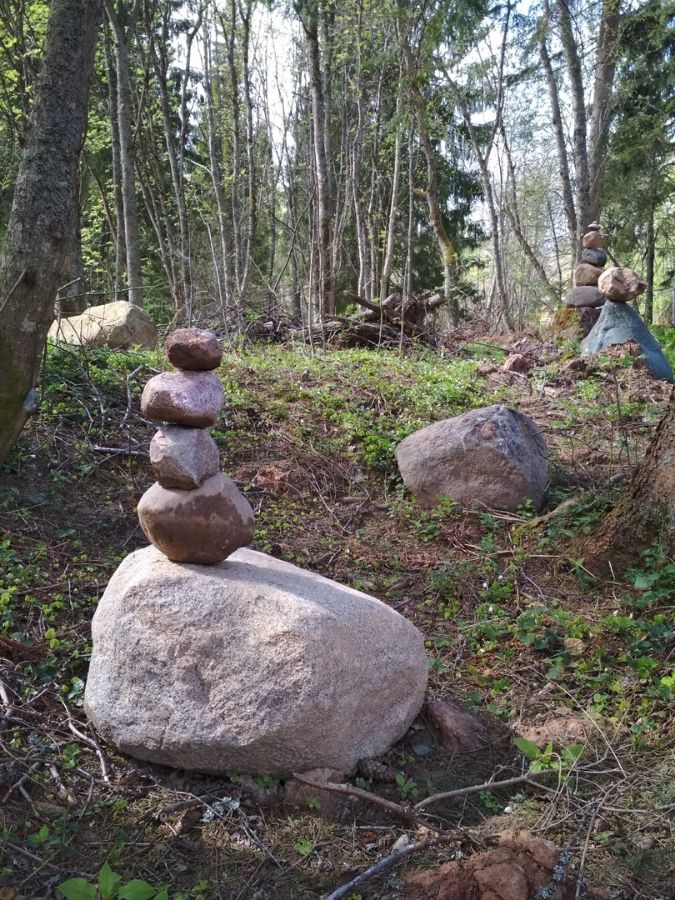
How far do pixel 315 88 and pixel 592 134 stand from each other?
24.1ft

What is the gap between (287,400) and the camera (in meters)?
6.86

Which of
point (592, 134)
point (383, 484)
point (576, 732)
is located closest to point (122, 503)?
point (383, 484)

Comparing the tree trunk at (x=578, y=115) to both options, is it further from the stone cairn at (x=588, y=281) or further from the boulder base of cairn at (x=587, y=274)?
the boulder base of cairn at (x=587, y=274)

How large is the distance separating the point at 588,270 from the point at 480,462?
6.56m

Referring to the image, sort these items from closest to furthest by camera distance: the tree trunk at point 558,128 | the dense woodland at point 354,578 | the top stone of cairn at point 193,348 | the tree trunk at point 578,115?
the dense woodland at point 354,578, the top stone of cairn at point 193,348, the tree trunk at point 578,115, the tree trunk at point 558,128

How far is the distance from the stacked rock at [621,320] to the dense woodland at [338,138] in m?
3.27

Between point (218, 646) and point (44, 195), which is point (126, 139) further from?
point (218, 646)

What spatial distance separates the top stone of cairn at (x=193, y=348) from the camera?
3.09 meters

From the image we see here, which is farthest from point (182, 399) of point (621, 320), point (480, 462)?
point (621, 320)

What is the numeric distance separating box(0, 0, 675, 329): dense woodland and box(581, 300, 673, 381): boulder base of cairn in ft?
10.7

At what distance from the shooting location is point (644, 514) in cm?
402

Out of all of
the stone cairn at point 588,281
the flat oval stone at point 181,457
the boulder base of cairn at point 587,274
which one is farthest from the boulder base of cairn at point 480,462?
the boulder base of cairn at point 587,274

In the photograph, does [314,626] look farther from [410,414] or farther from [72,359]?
[72,359]

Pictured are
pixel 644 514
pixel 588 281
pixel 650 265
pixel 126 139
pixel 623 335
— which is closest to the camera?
pixel 644 514
